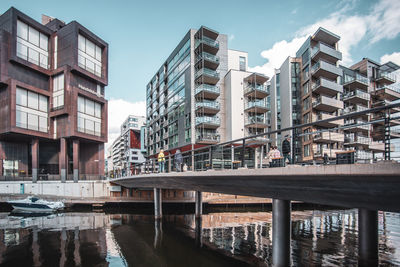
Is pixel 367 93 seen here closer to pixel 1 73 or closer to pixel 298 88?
pixel 298 88

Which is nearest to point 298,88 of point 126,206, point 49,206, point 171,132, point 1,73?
point 171,132

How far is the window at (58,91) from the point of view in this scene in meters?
36.1

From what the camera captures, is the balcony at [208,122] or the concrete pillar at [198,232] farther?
the balcony at [208,122]

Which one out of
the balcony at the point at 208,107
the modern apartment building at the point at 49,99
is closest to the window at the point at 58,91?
the modern apartment building at the point at 49,99

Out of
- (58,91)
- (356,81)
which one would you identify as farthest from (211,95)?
(356,81)

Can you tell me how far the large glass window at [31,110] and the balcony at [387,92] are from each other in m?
55.1

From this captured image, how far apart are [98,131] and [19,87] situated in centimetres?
1166

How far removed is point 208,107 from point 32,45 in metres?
26.6

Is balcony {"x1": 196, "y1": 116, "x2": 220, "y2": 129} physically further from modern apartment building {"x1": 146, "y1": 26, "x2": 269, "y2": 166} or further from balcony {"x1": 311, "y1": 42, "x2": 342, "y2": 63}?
balcony {"x1": 311, "y1": 42, "x2": 342, "y2": 63}

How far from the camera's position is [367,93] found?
42250 mm

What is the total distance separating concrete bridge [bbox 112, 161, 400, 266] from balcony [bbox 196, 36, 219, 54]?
31.0 meters

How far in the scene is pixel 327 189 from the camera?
707 cm

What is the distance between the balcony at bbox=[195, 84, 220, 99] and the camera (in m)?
38.3

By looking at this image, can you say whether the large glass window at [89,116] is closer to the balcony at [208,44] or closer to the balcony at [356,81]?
the balcony at [208,44]
